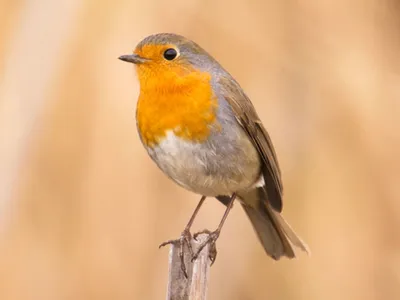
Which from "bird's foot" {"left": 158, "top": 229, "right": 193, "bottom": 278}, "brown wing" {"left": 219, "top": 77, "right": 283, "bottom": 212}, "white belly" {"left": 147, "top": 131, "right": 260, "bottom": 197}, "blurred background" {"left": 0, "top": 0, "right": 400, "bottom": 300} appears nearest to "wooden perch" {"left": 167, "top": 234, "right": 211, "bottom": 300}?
"bird's foot" {"left": 158, "top": 229, "right": 193, "bottom": 278}

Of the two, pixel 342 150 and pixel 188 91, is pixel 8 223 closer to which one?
pixel 188 91

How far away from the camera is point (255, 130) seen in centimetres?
267

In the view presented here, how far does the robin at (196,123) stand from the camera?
242 cm

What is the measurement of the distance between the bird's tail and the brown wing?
0.32 ft

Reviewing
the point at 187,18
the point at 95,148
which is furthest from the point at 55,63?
the point at 187,18

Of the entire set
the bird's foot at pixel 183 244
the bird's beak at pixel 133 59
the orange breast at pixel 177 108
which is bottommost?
the bird's foot at pixel 183 244

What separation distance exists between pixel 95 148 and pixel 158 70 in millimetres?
698

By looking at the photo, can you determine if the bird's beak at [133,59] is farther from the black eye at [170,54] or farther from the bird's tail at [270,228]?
the bird's tail at [270,228]

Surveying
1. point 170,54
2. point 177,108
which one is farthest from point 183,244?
point 170,54

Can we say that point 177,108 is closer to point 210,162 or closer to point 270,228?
point 210,162

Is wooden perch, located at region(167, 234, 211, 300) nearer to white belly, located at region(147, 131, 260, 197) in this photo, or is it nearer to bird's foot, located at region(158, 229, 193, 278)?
bird's foot, located at region(158, 229, 193, 278)

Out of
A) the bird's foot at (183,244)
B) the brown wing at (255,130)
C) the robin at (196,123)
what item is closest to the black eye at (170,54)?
the robin at (196,123)

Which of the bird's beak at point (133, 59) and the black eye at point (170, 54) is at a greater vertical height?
the black eye at point (170, 54)

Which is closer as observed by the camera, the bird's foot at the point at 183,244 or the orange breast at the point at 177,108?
the bird's foot at the point at 183,244
